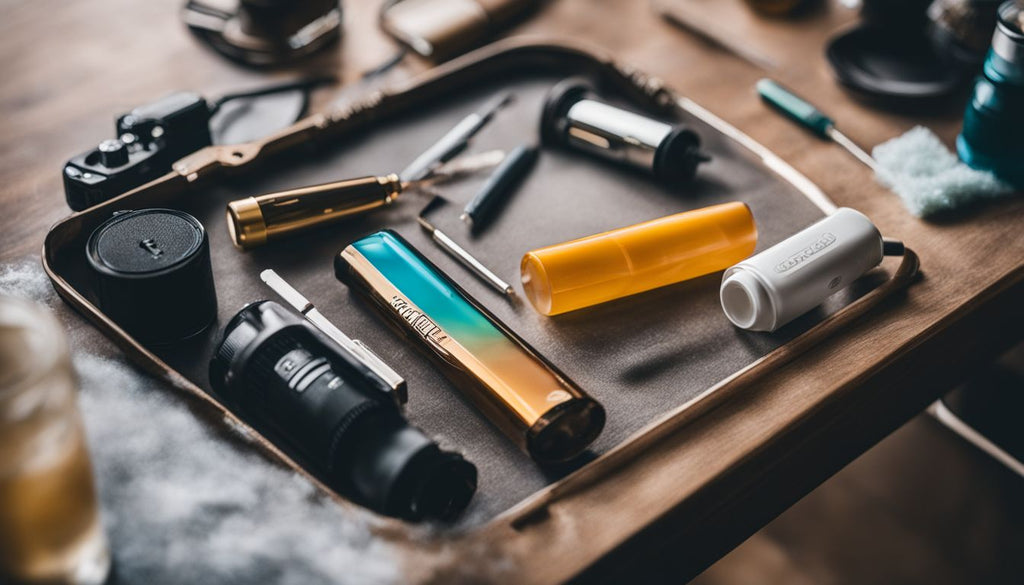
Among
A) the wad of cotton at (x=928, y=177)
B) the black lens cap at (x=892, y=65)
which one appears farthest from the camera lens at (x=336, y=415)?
the black lens cap at (x=892, y=65)

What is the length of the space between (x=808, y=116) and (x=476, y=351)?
39 cm

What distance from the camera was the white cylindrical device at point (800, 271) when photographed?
58 cm

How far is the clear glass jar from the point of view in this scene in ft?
1.20

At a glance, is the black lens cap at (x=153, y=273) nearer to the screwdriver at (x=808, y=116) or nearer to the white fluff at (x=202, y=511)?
the white fluff at (x=202, y=511)

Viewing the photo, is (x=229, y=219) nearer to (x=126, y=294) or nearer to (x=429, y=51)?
(x=126, y=294)

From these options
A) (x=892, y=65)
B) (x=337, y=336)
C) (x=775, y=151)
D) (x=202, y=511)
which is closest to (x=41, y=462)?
(x=202, y=511)

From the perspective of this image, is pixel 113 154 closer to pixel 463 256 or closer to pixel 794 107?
pixel 463 256

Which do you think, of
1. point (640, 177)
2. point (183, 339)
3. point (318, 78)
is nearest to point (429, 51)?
point (318, 78)

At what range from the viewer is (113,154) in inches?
25.5

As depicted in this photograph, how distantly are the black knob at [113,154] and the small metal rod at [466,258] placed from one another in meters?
0.21

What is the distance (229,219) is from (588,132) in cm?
28

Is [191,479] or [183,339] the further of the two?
[183,339]

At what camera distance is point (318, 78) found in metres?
0.82

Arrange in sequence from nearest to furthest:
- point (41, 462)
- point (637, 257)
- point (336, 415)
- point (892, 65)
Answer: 1. point (41, 462)
2. point (336, 415)
3. point (637, 257)
4. point (892, 65)
